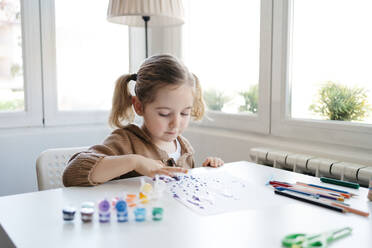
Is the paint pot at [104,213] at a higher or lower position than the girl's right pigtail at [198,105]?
lower

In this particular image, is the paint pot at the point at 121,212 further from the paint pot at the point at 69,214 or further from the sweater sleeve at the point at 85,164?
the sweater sleeve at the point at 85,164

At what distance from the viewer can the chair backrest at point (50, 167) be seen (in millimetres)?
1109

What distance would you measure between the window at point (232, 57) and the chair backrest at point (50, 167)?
62cm

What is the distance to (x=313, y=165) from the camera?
3.91 ft

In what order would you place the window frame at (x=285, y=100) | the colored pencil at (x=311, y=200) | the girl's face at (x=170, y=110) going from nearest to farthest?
the colored pencil at (x=311, y=200) → the girl's face at (x=170, y=110) → the window frame at (x=285, y=100)

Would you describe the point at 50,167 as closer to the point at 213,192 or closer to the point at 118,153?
the point at 118,153

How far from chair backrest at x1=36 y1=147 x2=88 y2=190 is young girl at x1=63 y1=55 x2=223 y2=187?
0.58ft

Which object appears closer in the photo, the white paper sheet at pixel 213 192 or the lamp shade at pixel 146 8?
the white paper sheet at pixel 213 192

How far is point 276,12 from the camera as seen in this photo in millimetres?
1451

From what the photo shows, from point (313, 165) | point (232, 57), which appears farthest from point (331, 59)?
point (232, 57)

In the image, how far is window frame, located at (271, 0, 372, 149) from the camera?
51.5 inches

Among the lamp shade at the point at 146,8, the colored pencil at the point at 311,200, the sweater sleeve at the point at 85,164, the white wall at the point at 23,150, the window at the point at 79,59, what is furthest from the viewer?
the window at the point at 79,59

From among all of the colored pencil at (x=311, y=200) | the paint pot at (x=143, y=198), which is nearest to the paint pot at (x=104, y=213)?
the paint pot at (x=143, y=198)

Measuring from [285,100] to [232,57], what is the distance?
1.34ft
